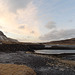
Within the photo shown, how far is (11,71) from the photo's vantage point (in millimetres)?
15234

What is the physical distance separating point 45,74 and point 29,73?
8.20 ft

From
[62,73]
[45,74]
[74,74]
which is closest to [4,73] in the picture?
[45,74]

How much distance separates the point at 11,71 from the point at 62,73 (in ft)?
25.6

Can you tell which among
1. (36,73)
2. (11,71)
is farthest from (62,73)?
(11,71)

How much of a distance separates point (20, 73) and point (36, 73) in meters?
2.84

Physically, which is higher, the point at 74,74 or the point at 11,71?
the point at 11,71

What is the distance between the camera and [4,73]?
1446 cm

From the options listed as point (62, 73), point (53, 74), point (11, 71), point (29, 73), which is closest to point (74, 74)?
point (62, 73)

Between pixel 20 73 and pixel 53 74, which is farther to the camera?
pixel 53 74

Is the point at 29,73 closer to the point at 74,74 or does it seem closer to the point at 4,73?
the point at 4,73

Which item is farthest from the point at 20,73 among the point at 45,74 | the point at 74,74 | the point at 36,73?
the point at 74,74

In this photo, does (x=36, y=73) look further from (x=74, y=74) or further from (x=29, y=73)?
(x=74, y=74)

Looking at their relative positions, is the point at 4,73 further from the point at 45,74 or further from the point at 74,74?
the point at 74,74

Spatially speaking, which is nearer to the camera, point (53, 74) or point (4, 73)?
point (4, 73)
